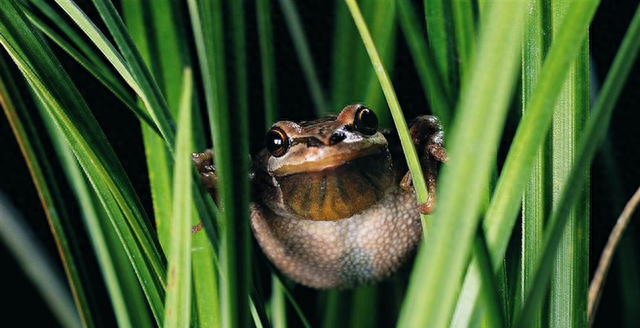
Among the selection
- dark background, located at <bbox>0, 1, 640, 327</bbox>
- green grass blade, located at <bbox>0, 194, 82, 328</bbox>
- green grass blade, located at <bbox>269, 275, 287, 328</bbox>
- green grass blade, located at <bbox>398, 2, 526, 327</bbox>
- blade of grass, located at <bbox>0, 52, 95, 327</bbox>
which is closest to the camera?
green grass blade, located at <bbox>398, 2, 526, 327</bbox>

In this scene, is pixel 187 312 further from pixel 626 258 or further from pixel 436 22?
pixel 626 258

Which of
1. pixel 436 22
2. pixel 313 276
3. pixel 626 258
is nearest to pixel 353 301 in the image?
pixel 313 276

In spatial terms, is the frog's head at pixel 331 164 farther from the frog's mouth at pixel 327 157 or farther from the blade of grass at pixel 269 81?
the blade of grass at pixel 269 81

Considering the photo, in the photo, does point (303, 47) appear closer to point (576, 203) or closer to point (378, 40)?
point (378, 40)

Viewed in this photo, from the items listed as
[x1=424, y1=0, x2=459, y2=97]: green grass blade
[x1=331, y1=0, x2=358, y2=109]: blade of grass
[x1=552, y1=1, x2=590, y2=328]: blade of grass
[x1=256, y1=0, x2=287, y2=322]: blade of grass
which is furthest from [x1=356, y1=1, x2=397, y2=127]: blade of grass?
[x1=552, y1=1, x2=590, y2=328]: blade of grass

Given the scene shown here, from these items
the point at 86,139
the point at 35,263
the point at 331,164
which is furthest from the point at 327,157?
the point at 35,263

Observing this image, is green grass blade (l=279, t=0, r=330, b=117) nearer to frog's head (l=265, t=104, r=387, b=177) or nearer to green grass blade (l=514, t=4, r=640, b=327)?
frog's head (l=265, t=104, r=387, b=177)

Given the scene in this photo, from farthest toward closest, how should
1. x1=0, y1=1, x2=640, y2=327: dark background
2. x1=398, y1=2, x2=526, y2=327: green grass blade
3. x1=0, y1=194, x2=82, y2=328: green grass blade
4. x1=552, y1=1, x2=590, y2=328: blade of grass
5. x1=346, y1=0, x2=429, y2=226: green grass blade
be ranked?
x1=0, y1=1, x2=640, y2=327: dark background → x1=0, y1=194, x2=82, y2=328: green grass blade → x1=552, y1=1, x2=590, y2=328: blade of grass → x1=346, y1=0, x2=429, y2=226: green grass blade → x1=398, y1=2, x2=526, y2=327: green grass blade
